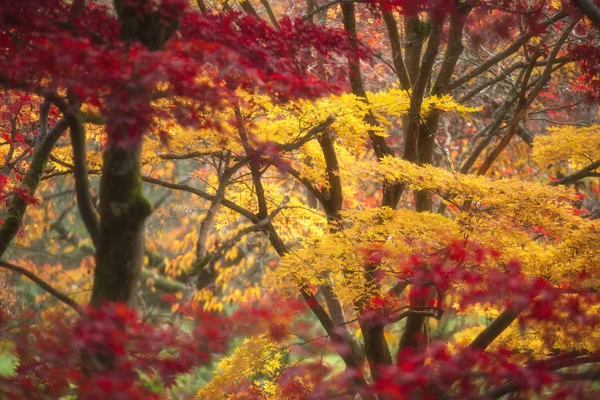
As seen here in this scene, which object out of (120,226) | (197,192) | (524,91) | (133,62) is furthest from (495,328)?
(133,62)

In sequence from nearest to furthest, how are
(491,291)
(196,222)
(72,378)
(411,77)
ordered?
(72,378) < (491,291) < (411,77) < (196,222)

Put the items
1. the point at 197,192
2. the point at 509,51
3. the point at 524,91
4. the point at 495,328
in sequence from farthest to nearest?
the point at 509,51 < the point at 524,91 < the point at 197,192 < the point at 495,328

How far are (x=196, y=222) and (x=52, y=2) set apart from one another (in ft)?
33.1

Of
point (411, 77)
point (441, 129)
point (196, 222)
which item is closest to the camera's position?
point (411, 77)

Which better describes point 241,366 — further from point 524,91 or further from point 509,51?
point 509,51

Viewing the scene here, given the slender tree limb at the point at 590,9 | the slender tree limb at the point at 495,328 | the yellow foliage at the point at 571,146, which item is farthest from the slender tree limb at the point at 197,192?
the slender tree limb at the point at 590,9

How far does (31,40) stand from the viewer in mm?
2939

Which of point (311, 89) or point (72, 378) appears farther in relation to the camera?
point (311, 89)

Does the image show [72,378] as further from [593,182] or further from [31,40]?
[593,182]

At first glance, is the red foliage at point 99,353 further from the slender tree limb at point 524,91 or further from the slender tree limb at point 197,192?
the slender tree limb at point 524,91

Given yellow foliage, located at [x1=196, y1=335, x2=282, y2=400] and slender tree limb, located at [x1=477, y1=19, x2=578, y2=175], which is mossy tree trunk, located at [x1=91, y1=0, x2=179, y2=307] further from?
slender tree limb, located at [x1=477, y1=19, x2=578, y2=175]

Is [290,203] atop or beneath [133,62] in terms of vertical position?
beneath

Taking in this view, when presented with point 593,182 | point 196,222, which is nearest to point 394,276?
point 593,182

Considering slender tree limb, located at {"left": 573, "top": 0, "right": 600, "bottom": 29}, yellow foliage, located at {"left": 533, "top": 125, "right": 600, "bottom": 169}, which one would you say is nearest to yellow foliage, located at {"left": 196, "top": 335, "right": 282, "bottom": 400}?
yellow foliage, located at {"left": 533, "top": 125, "right": 600, "bottom": 169}
